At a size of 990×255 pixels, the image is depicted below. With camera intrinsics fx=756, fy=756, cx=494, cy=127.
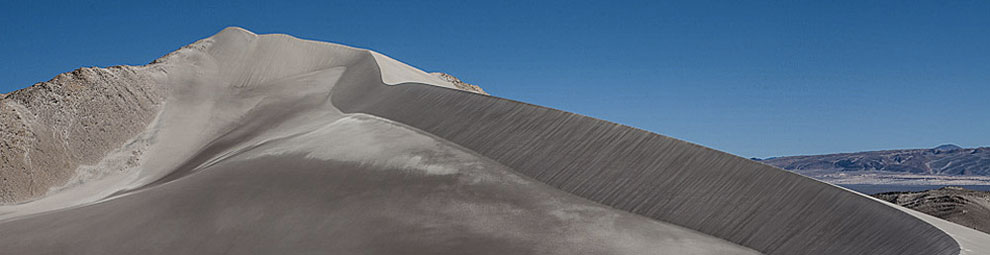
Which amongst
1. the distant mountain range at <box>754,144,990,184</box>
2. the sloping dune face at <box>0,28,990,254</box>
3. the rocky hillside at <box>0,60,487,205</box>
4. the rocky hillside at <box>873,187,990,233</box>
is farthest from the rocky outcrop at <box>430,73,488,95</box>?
the distant mountain range at <box>754,144,990,184</box>

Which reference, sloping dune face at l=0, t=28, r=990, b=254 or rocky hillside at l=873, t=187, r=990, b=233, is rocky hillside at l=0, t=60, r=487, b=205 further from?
rocky hillside at l=873, t=187, r=990, b=233

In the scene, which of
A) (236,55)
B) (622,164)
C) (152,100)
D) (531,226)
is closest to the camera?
(531,226)

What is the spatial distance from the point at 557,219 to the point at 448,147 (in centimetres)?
372

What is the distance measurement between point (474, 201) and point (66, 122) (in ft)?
64.4

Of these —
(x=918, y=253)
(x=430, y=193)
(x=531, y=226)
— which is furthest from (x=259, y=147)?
(x=918, y=253)

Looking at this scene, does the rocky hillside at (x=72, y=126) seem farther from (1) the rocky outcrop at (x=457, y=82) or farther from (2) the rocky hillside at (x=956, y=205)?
(2) the rocky hillside at (x=956, y=205)

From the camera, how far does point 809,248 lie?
9.38m

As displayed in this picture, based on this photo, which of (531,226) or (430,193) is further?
(430,193)

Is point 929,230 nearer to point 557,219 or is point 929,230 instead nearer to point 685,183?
point 685,183

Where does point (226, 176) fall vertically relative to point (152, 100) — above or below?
below

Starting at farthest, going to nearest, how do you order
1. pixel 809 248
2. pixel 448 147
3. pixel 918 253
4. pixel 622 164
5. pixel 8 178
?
1. pixel 8 178
2. pixel 448 147
3. pixel 622 164
4. pixel 809 248
5. pixel 918 253

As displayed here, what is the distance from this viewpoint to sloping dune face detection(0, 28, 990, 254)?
9766mm

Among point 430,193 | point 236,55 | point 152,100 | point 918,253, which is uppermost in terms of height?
point 236,55

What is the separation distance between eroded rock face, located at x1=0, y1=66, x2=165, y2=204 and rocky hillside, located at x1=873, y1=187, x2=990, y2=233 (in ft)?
78.6
